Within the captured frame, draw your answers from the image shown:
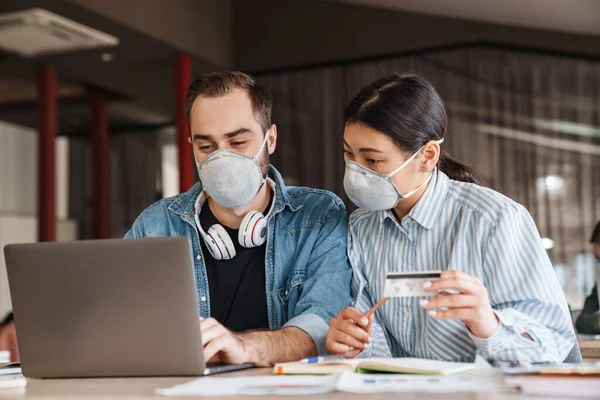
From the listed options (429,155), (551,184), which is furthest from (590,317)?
(551,184)

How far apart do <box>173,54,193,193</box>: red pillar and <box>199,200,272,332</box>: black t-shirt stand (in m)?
4.33

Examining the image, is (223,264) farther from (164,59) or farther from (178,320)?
(164,59)

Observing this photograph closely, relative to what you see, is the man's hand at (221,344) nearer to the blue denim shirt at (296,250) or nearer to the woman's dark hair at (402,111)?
the blue denim shirt at (296,250)

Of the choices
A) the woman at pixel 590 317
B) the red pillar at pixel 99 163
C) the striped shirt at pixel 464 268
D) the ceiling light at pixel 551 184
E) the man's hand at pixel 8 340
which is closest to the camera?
the striped shirt at pixel 464 268

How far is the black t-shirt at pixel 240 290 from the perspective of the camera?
212 centimetres

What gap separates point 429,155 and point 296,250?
45 cm

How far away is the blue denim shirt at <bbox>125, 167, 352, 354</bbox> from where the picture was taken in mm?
1958

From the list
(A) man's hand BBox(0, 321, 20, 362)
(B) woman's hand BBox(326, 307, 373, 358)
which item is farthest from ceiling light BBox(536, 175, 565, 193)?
(B) woman's hand BBox(326, 307, 373, 358)

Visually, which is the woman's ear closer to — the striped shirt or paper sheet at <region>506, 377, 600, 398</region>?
the striped shirt

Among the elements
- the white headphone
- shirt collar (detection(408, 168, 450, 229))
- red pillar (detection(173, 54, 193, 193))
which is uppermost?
red pillar (detection(173, 54, 193, 193))

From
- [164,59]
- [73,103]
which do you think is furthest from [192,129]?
[73,103]

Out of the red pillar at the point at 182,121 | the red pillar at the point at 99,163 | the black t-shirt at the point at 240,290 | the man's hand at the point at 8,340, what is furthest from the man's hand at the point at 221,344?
the red pillar at the point at 99,163

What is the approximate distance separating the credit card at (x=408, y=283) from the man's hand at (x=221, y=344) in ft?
1.24

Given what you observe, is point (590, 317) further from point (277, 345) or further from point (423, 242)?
point (277, 345)
